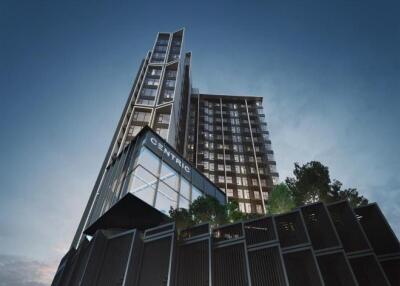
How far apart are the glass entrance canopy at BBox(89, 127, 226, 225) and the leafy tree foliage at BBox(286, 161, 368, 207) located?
9417 mm

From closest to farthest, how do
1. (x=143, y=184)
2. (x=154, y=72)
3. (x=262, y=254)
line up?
(x=262, y=254)
(x=143, y=184)
(x=154, y=72)

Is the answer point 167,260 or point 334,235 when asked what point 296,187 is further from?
point 167,260

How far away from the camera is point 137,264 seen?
13.9 meters

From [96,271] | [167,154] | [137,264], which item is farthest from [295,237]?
[167,154]

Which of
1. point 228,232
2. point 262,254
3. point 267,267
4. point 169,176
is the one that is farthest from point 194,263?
point 169,176

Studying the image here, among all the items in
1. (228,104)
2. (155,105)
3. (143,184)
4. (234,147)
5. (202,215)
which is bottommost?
(202,215)

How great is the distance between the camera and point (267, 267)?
42.0 ft

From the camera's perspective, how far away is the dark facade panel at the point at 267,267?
1220 centimetres

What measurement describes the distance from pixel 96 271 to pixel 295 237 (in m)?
10.7

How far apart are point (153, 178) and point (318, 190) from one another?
12040mm

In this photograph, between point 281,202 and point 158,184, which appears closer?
point 281,202

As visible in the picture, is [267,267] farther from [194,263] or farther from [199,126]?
[199,126]

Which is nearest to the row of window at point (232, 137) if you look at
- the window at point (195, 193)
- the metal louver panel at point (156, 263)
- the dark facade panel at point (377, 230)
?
the window at point (195, 193)

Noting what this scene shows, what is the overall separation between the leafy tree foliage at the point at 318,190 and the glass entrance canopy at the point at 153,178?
9.42 metres
